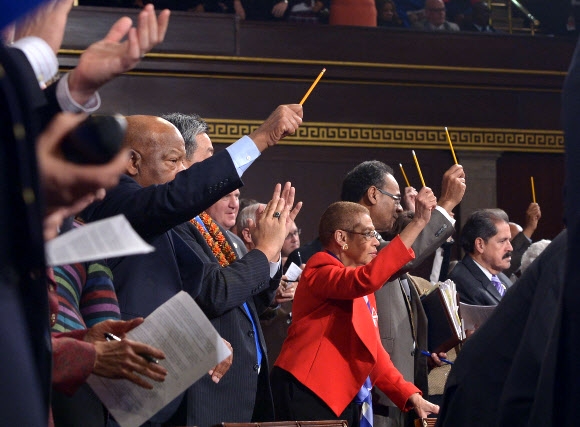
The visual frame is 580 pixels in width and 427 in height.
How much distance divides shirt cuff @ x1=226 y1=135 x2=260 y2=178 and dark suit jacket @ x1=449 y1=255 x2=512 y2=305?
2502 mm

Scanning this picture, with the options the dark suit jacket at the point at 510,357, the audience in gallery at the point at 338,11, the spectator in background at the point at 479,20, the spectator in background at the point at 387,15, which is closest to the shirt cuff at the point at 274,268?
the dark suit jacket at the point at 510,357

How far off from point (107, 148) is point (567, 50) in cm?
712

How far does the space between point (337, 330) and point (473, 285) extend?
1403 mm

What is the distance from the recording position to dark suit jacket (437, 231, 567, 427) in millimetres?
1768

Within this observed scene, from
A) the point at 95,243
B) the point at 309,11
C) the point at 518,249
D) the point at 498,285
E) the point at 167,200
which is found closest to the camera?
the point at 95,243

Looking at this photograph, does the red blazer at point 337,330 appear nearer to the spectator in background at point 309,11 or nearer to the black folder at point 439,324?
the black folder at point 439,324

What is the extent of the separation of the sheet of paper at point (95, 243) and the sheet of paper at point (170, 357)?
68 cm

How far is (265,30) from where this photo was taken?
7586 mm

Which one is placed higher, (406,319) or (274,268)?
(274,268)

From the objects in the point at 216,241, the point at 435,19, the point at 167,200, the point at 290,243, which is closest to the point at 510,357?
the point at 167,200

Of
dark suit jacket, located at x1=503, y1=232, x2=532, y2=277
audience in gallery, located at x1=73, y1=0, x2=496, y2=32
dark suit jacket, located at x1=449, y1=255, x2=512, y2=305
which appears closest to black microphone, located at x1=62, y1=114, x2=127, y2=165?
dark suit jacket, located at x1=449, y1=255, x2=512, y2=305

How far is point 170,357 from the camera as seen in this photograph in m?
2.23

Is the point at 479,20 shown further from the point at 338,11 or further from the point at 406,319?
the point at 406,319

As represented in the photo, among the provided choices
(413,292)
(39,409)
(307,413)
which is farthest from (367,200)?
(39,409)
